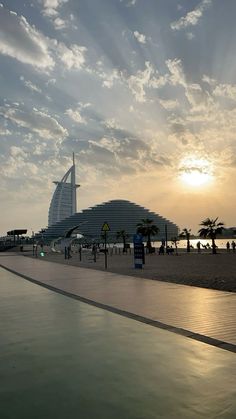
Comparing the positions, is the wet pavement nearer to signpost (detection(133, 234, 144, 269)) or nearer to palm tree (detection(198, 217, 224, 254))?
signpost (detection(133, 234, 144, 269))

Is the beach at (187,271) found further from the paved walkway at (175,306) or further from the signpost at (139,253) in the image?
the paved walkway at (175,306)

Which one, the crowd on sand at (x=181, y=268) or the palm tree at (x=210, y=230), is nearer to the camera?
the crowd on sand at (x=181, y=268)

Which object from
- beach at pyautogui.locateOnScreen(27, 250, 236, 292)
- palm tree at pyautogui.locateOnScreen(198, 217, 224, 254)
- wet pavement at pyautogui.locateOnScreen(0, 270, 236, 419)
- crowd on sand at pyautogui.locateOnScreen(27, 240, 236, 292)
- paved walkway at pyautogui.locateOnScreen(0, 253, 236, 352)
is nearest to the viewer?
wet pavement at pyautogui.locateOnScreen(0, 270, 236, 419)

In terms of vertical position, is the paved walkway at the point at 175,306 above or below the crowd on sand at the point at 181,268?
below

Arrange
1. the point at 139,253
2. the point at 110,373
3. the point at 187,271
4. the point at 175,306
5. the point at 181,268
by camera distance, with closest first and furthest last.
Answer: the point at 110,373, the point at 175,306, the point at 187,271, the point at 139,253, the point at 181,268

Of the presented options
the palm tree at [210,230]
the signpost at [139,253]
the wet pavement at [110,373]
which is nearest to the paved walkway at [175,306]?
the wet pavement at [110,373]

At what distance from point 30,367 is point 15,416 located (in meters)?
Answer: 1.62

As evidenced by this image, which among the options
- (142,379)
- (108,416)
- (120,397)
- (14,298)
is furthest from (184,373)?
(14,298)

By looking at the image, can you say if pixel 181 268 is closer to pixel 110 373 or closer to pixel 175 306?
pixel 175 306

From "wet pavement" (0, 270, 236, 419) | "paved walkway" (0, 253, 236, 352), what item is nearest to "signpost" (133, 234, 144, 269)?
"paved walkway" (0, 253, 236, 352)

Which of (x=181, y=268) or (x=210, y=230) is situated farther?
(x=210, y=230)

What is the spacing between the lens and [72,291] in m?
14.1

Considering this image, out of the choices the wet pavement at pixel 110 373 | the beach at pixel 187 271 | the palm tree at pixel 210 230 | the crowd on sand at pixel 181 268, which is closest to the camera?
the wet pavement at pixel 110 373

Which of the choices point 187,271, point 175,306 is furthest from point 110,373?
point 187,271
